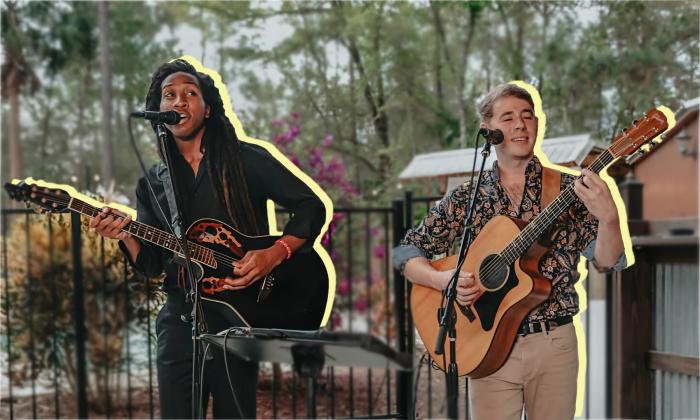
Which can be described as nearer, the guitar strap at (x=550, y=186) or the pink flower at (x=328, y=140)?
the guitar strap at (x=550, y=186)

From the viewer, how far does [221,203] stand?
304 cm

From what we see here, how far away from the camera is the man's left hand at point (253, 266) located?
3.00 metres

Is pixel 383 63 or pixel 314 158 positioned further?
pixel 383 63

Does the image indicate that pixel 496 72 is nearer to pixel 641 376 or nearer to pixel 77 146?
pixel 641 376

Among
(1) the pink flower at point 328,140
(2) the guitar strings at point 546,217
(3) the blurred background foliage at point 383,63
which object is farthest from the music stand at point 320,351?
(1) the pink flower at point 328,140

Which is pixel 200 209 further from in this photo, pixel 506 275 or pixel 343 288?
pixel 343 288

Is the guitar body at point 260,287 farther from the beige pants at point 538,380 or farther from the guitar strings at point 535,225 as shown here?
the beige pants at point 538,380

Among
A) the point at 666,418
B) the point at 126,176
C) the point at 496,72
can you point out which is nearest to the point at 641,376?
the point at 666,418

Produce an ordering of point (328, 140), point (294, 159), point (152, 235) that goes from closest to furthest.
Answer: point (152, 235) < point (294, 159) < point (328, 140)

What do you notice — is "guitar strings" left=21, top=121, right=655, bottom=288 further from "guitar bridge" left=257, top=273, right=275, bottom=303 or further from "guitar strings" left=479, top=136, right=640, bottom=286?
"guitar bridge" left=257, top=273, right=275, bottom=303

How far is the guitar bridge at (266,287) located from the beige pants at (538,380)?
3.46 ft

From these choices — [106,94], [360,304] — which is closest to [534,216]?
[360,304]

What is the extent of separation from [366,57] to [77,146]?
4.07 m

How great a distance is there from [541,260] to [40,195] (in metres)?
1.99
